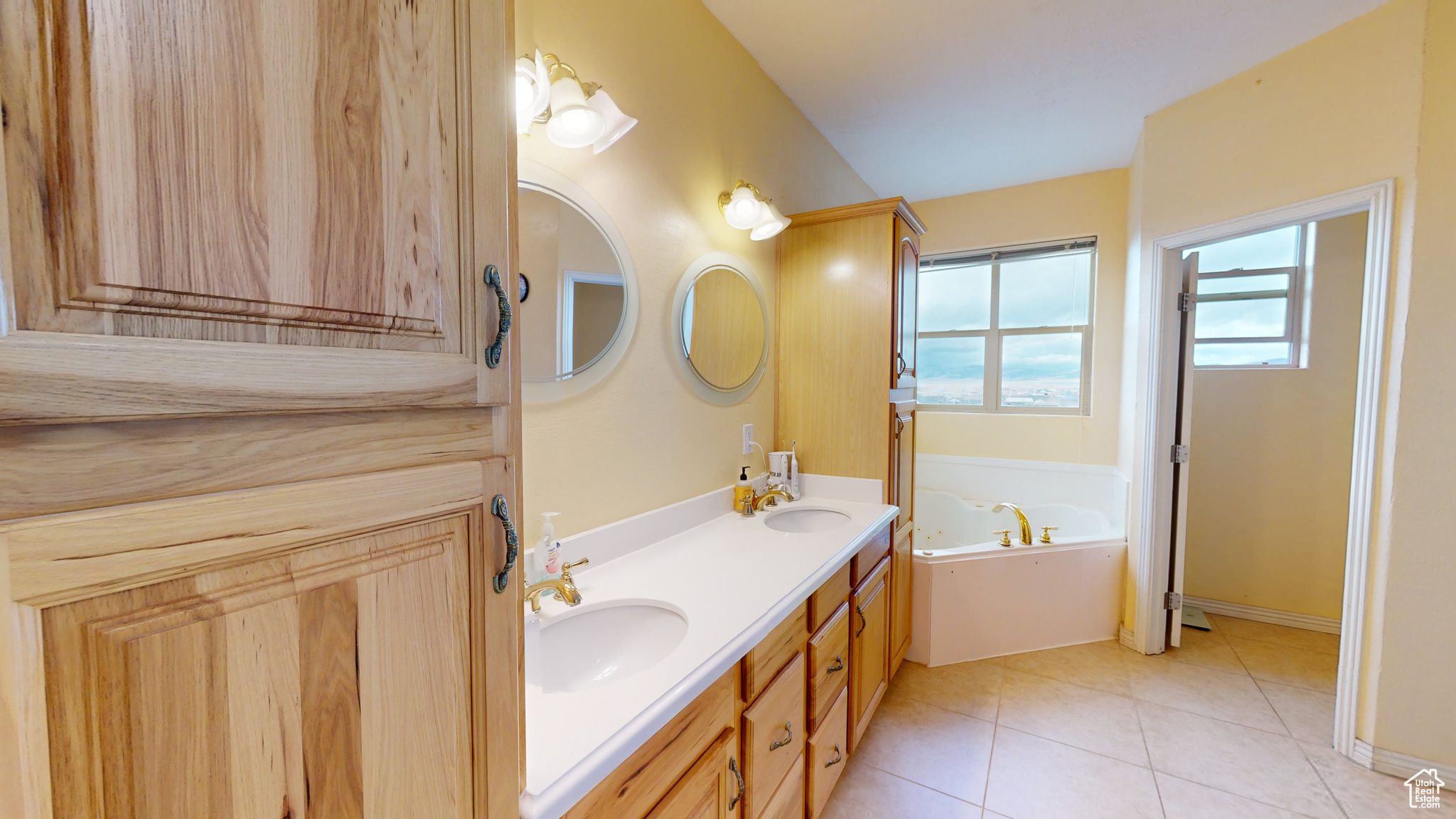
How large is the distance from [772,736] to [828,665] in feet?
1.12

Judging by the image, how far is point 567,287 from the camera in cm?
124

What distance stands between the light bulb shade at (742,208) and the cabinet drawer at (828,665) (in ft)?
4.21

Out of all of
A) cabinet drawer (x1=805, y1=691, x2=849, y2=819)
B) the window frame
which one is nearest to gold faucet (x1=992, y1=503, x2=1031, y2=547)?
the window frame

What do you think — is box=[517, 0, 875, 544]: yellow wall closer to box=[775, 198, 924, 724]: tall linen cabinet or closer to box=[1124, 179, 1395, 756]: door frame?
box=[775, 198, 924, 724]: tall linen cabinet

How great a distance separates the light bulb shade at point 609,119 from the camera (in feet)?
3.88

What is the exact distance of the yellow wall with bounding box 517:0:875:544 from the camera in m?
1.23

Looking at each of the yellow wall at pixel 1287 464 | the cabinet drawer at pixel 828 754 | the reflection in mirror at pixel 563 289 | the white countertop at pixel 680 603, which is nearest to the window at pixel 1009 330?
the yellow wall at pixel 1287 464

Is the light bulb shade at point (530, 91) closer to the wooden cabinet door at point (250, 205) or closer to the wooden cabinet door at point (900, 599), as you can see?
the wooden cabinet door at point (250, 205)

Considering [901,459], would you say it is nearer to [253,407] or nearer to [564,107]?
[564,107]

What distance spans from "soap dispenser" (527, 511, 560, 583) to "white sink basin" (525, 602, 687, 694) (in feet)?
0.37

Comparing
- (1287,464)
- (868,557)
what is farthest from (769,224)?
(1287,464)

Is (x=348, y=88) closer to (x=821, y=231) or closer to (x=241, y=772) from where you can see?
(x=241, y=772)

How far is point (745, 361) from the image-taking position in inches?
76.5

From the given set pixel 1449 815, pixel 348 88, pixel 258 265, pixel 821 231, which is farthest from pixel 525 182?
pixel 1449 815
